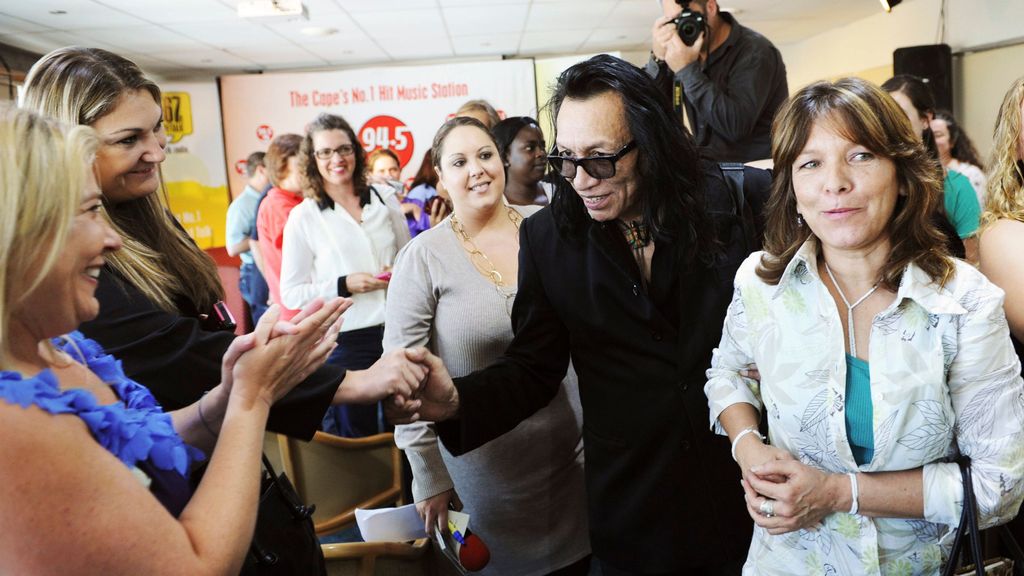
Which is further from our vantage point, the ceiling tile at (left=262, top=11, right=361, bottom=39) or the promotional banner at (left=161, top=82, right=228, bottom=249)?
the promotional banner at (left=161, top=82, right=228, bottom=249)

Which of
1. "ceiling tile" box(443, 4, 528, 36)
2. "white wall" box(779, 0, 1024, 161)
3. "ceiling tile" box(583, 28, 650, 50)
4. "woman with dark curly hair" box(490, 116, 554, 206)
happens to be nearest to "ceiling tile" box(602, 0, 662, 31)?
"ceiling tile" box(583, 28, 650, 50)

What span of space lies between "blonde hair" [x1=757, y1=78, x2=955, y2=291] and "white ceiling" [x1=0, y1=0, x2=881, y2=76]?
6.68 m

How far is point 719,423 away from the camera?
1.48 metres

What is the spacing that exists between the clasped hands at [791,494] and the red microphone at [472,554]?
0.70 m

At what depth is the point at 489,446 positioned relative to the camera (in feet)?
6.55

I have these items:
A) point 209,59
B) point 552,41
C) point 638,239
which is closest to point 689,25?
point 638,239

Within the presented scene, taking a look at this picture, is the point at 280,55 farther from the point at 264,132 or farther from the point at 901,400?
the point at 901,400

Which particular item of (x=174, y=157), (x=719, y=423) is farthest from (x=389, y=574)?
(x=174, y=157)

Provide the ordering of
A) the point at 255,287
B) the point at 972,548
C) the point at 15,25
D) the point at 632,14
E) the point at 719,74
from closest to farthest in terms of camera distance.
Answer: the point at 972,548
the point at 719,74
the point at 255,287
the point at 15,25
the point at 632,14

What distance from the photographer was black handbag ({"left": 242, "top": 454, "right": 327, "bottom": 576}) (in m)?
1.33

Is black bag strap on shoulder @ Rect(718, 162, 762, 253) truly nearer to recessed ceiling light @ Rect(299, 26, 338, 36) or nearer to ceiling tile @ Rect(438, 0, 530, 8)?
ceiling tile @ Rect(438, 0, 530, 8)

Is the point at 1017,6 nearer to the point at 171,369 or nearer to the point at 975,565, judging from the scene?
the point at 975,565

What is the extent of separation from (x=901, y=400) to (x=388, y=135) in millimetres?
9330

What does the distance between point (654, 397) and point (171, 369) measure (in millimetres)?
930
